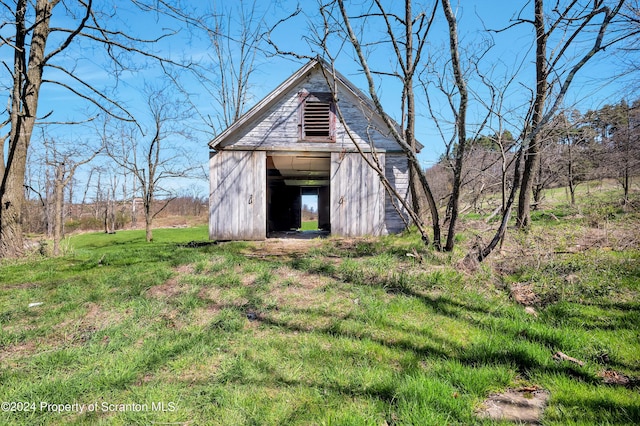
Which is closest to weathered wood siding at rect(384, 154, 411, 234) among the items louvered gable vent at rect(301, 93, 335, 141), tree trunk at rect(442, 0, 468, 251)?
louvered gable vent at rect(301, 93, 335, 141)

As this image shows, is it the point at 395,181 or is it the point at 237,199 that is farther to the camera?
the point at 395,181

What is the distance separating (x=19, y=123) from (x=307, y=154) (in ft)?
26.3

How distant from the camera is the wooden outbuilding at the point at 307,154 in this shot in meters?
10.5

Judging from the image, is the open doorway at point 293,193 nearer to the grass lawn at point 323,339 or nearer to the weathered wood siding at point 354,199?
the weathered wood siding at point 354,199

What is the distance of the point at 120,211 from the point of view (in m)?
41.8

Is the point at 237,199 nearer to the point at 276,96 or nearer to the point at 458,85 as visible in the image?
the point at 276,96

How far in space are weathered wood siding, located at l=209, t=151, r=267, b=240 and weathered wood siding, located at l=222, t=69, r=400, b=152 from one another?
50 cm

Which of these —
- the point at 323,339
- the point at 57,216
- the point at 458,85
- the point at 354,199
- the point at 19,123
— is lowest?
the point at 323,339

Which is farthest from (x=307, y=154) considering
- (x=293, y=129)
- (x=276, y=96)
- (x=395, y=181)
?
(x=395, y=181)

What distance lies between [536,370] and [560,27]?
222 inches

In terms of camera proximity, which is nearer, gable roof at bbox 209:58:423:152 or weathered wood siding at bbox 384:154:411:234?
gable roof at bbox 209:58:423:152

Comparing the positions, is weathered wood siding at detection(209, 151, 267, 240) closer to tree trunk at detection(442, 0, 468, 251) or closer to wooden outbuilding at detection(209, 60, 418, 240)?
wooden outbuilding at detection(209, 60, 418, 240)

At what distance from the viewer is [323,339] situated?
3602 mm

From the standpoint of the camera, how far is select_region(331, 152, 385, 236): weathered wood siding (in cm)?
1064
